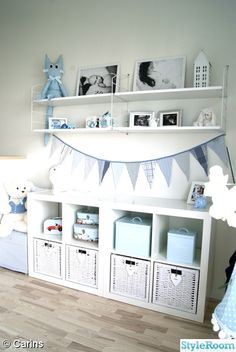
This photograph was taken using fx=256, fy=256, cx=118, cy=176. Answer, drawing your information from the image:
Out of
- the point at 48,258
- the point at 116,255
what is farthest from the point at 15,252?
the point at 116,255

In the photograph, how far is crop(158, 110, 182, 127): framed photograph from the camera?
1.98m

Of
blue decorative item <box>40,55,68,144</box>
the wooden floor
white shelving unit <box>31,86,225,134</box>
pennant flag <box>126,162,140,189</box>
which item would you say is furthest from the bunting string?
the wooden floor

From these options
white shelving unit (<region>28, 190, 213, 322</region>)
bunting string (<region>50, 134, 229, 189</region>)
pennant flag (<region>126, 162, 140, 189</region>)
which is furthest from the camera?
pennant flag (<region>126, 162, 140, 189</region>)

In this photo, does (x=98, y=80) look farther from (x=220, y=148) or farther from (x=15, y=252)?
(x=15, y=252)

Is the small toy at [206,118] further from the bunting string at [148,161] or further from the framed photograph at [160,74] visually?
the framed photograph at [160,74]

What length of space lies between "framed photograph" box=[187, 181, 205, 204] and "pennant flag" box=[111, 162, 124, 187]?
619 mm

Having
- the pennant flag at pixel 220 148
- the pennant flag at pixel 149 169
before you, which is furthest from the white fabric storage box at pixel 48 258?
the pennant flag at pixel 220 148

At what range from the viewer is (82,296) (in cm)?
198

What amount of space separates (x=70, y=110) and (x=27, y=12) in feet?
3.65

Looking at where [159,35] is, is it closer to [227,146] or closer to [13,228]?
[227,146]

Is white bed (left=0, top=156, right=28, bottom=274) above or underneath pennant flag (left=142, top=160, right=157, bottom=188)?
underneath

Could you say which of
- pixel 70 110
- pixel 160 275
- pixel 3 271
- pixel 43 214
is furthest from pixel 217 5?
pixel 3 271

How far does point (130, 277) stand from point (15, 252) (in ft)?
3.64

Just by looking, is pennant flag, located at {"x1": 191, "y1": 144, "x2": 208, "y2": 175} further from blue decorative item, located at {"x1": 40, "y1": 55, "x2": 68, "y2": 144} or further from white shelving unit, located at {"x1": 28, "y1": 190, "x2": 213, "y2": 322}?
blue decorative item, located at {"x1": 40, "y1": 55, "x2": 68, "y2": 144}
